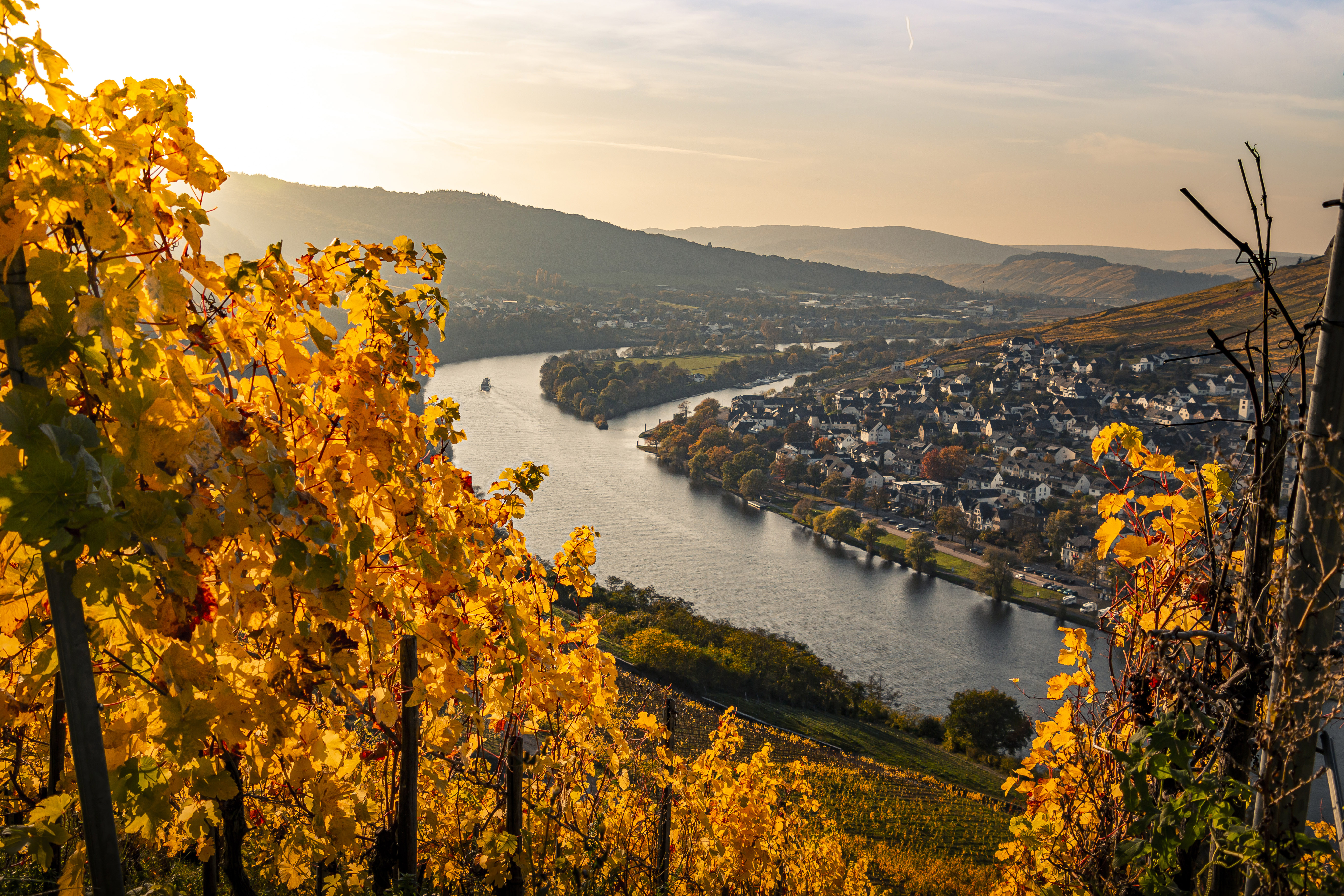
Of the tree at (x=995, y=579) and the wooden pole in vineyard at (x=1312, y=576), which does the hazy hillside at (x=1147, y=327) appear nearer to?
the tree at (x=995, y=579)

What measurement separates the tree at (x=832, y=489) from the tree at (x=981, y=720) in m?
17.7

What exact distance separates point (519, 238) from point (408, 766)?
118 metres

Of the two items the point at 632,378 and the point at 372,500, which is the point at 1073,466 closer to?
the point at 632,378

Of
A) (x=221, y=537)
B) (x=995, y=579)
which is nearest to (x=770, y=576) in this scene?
(x=995, y=579)

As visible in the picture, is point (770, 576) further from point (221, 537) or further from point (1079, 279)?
point (1079, 279)

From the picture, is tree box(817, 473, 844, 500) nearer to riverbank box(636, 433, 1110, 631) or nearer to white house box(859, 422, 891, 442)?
riverbank box(636, 433, 1110, 631)

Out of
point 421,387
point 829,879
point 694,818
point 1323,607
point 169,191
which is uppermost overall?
point 169,191

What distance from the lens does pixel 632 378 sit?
173ft

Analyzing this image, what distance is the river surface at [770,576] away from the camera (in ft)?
70.1

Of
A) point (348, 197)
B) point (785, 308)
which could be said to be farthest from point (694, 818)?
point (348, 197)

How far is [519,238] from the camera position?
115 metres

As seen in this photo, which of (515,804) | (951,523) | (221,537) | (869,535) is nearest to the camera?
(221,537)

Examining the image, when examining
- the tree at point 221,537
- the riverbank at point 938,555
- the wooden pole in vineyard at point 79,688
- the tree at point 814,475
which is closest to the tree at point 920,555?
the riverbank at point 938,555

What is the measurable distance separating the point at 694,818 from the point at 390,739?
8.68ft
